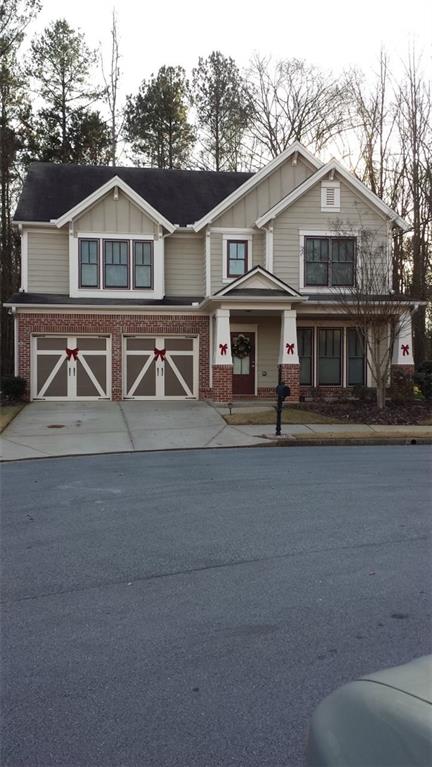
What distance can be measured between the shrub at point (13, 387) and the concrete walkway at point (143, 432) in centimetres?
136

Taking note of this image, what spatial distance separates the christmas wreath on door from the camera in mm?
23078

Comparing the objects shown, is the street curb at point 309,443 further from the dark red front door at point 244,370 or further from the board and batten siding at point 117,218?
the board and batten siding at point 117,218

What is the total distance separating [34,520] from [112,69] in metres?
33.7

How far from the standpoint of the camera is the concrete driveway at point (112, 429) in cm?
1404

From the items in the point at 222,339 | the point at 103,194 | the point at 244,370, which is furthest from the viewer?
the point at 244,370

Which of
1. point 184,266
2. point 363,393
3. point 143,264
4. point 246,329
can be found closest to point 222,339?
point 246,329

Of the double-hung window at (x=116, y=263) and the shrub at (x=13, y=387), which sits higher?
the double-hung window at (x=116, y=263)

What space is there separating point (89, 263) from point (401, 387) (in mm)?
11351

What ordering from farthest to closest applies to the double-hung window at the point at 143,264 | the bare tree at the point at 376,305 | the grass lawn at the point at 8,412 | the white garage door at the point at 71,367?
the double-hung window at the point at 143,264
the white garage door at the point at 71,367
the bare tree at the point at 376,305
the grass lawn at the point at 8,412

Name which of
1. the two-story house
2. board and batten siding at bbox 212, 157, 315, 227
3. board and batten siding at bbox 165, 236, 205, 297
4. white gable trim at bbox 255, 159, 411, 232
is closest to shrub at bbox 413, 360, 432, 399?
the two-story house

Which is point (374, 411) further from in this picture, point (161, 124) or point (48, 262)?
point (161, 124)

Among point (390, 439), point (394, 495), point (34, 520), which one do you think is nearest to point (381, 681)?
point (34, 520)

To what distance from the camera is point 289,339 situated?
821 inches

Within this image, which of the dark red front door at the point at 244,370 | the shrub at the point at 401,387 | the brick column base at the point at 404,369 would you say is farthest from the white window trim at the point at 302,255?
the shrub at the point at 401,387
